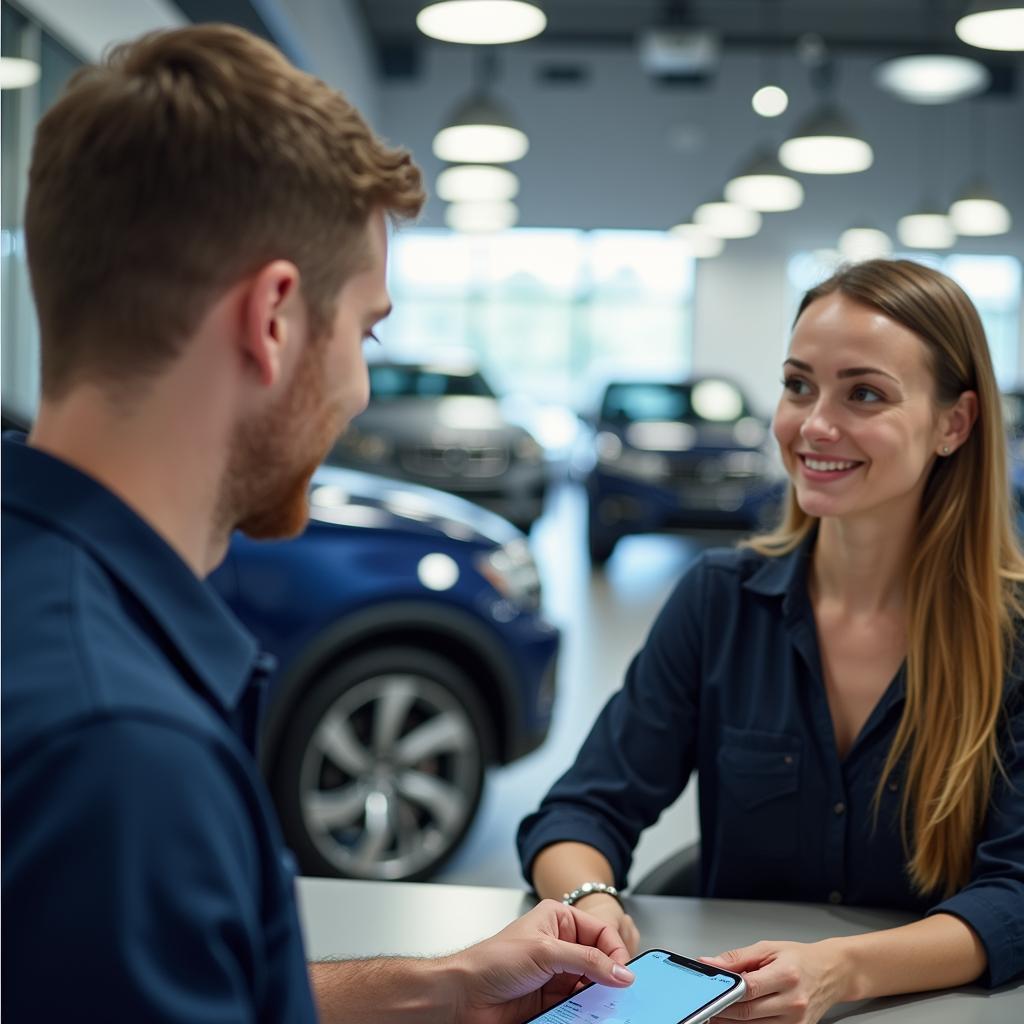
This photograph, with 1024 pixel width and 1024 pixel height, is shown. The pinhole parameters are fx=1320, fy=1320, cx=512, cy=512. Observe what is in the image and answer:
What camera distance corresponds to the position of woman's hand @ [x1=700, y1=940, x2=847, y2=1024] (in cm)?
139

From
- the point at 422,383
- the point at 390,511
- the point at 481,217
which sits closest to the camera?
the point at 390,511

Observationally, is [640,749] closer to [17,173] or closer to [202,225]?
[202,225]

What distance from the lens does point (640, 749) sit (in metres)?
1.98

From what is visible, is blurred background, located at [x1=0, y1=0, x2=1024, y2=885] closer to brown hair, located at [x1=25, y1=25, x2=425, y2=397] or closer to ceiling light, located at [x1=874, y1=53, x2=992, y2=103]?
ceiling light, located at [x1=874, y1=53, x2=992, y2=103]

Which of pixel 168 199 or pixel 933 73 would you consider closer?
pixel 168 199

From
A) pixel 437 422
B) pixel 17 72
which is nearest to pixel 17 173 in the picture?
pixel 17 72

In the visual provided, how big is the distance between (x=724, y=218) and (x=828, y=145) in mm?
5646

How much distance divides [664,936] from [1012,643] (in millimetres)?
678

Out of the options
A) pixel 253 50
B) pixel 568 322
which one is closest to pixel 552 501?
pixel 568 322

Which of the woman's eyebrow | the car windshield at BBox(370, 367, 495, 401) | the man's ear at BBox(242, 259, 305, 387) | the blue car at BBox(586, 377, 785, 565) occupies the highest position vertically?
the car windshield at BBox(370, 367, 495, 401)

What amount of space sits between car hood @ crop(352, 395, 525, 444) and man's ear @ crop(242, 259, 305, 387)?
8.65 metres

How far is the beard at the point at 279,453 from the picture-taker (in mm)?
879

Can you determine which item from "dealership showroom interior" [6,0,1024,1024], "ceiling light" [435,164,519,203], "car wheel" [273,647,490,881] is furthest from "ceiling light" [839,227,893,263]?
"car wheel" [273,647,490,881]

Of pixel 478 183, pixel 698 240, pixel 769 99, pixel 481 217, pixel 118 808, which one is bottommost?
pixel 118 808
